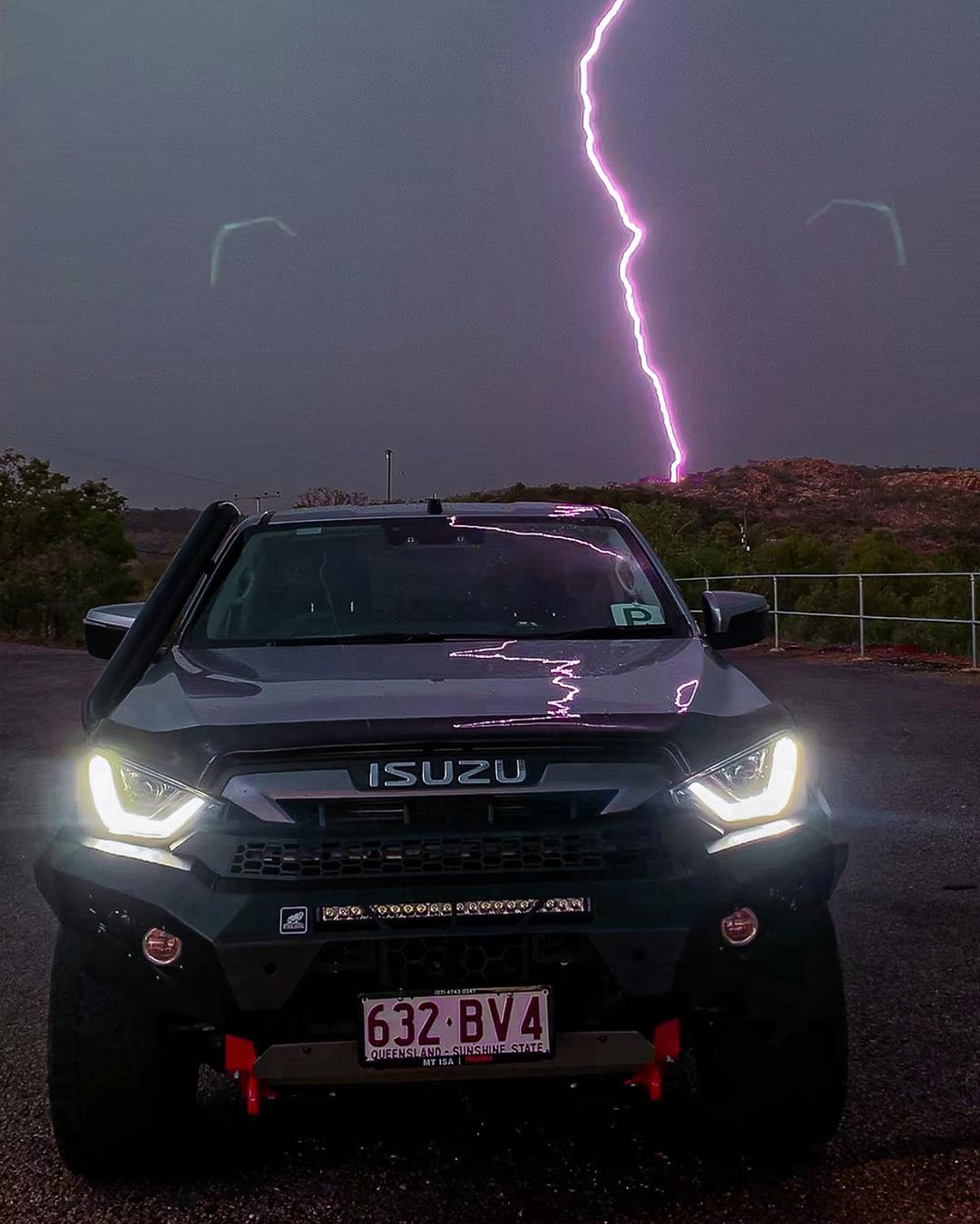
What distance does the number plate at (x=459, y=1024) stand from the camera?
277 cm

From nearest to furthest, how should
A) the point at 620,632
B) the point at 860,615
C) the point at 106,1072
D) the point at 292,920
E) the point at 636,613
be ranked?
the point at 292,920 → the point at 106,1072 → the point at 620,632 → the point at 636,613 → the point at 860,615

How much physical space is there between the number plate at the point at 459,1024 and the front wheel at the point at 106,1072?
0.49m

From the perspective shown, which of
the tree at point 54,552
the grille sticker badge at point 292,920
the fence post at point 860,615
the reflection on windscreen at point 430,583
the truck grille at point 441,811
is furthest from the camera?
the tree at point 54,552

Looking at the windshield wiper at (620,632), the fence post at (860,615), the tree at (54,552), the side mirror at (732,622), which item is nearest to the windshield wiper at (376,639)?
the windshield wiper at (620,632)

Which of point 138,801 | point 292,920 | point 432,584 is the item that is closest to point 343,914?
point 292,920

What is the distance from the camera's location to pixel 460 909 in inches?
110

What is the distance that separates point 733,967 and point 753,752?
0.48m

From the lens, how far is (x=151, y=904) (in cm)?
283

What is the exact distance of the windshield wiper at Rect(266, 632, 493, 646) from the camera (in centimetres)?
406

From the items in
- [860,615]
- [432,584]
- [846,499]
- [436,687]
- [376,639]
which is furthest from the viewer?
[846,499]

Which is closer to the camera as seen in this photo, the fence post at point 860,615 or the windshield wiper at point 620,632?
the windshield wiper at point 620,632

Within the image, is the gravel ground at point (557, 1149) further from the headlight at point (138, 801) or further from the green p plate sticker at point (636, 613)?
the green p plate sticker at point (636, 613)

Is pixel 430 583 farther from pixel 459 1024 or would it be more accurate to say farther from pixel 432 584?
pixel 459 1024

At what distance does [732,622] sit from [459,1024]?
2.10 metres
